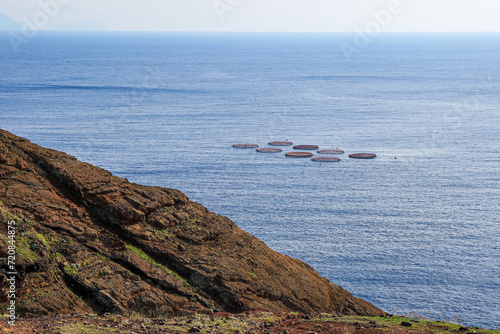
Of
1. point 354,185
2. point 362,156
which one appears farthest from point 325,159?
point 354,185

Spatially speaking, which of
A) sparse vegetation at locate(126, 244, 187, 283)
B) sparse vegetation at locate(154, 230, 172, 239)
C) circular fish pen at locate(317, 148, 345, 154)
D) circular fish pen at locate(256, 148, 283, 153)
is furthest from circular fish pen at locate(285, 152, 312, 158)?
sparse vegetation at locate(126, 244, 187, 283)

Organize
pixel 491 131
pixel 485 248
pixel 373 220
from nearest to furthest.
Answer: pixel 485 248
pixel 373 220
pixel 491 131

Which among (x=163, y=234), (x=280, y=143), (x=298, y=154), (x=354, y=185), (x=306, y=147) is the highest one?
(x=280, y=143)

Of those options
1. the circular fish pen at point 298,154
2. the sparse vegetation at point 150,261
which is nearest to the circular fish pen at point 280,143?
the circular fish pen at point 298,154

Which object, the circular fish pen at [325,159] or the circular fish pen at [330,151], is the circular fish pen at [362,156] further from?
the circular fish pen at [325,159]

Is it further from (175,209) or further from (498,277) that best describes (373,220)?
(175,209)

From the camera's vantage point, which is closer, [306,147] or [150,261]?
[150,261]

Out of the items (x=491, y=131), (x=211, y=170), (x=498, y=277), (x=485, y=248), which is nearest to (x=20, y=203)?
(x=498, y=277)

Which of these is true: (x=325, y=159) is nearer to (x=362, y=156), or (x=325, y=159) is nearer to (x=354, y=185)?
(x=362, y=156)

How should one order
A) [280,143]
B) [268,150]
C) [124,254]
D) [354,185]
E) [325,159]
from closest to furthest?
[124,254] < [354,185] < [325,159] < [268,150] < [280,143]
